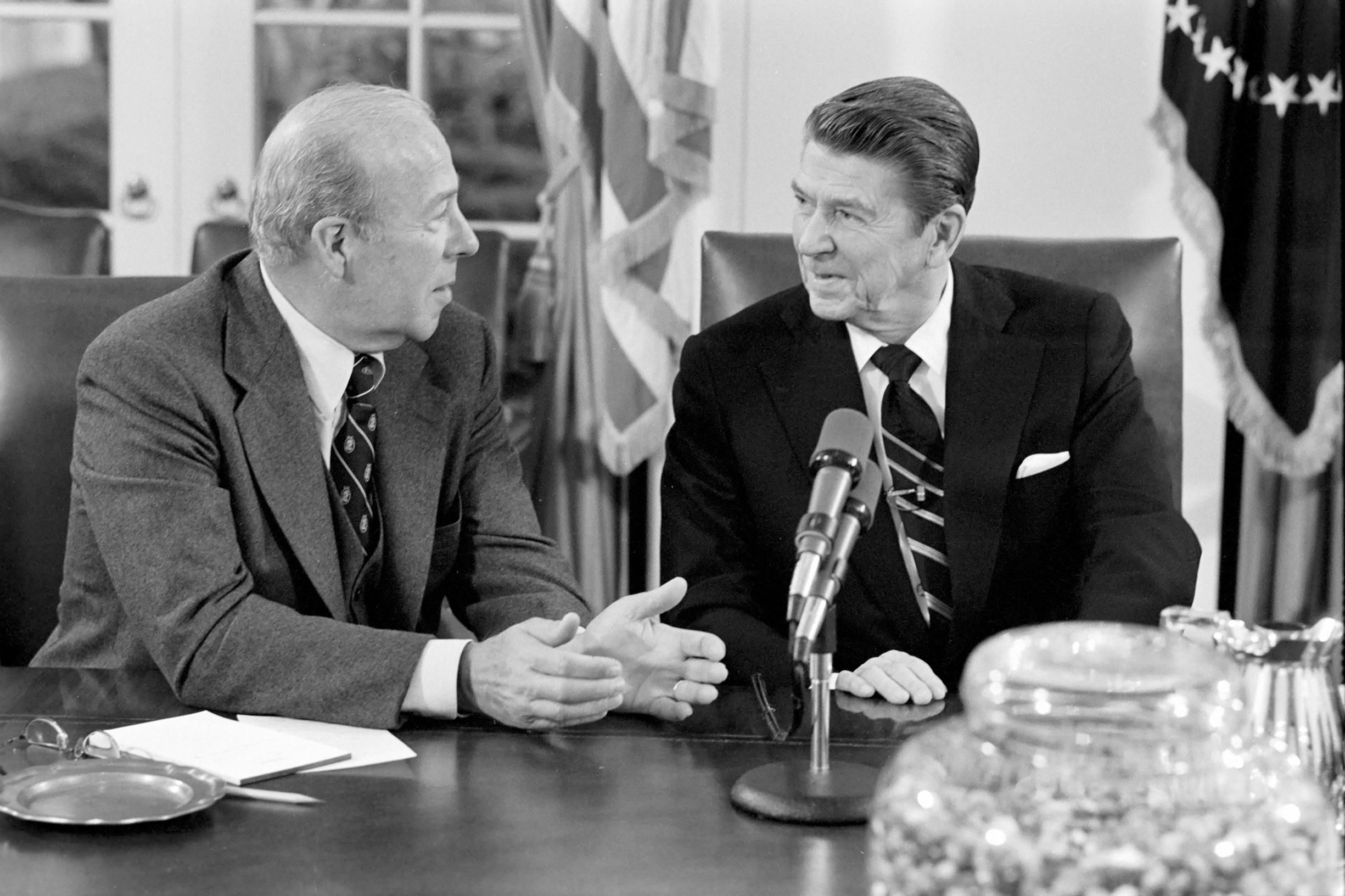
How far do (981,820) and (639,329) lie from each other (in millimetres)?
2562

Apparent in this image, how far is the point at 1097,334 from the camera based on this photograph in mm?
2139

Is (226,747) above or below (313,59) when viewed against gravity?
below

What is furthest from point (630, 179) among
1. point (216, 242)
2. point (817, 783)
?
point (817, 783)

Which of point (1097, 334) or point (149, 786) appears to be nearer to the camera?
point (149, 786)

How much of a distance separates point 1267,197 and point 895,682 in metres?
2.05

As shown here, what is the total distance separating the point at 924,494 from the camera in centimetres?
208

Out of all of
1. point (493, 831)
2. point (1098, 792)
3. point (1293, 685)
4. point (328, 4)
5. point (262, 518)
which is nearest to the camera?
point (1098, 792)

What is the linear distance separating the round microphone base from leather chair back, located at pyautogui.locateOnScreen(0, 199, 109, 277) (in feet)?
8.11

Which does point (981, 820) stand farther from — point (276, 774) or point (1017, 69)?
point (1017, 69)

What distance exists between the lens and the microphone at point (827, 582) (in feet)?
3.88

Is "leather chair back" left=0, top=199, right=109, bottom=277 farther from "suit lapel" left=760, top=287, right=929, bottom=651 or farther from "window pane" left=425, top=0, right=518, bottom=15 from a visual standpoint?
"suit lapel" left=760, top=287, right=929, bottom=651

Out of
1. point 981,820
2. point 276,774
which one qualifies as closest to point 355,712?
point 276,774

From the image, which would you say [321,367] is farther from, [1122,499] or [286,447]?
[1122,499]

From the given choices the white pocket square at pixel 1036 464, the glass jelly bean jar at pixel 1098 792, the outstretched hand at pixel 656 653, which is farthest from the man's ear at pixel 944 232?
the glass jelly bean jar at pixel 1098 792
